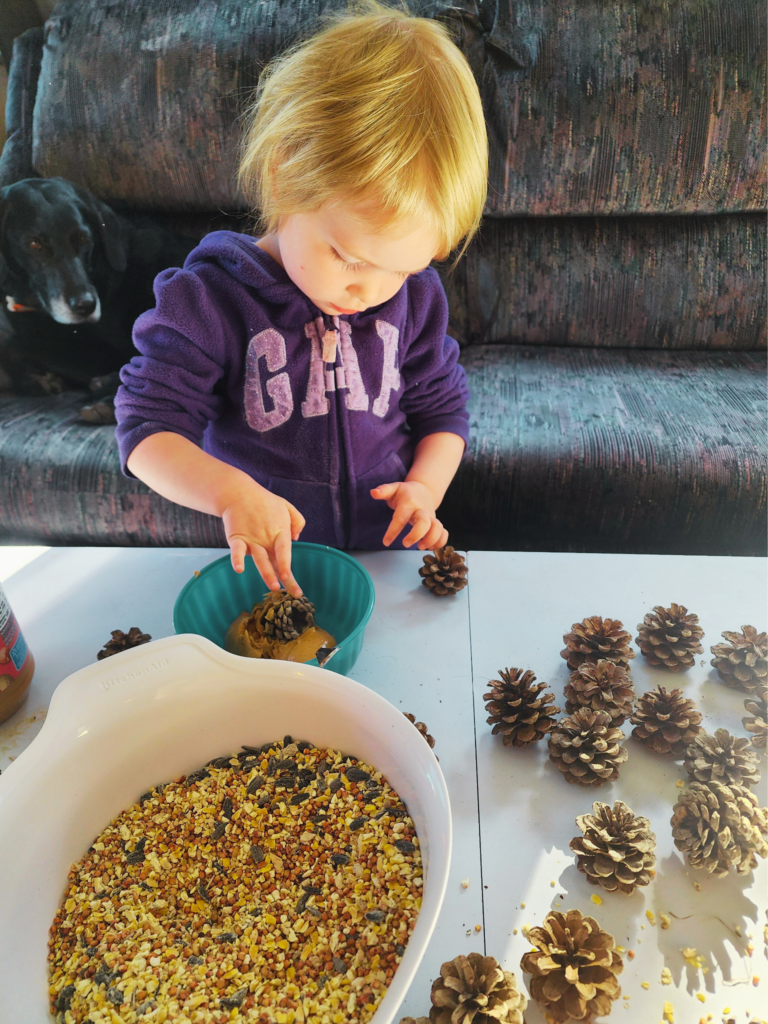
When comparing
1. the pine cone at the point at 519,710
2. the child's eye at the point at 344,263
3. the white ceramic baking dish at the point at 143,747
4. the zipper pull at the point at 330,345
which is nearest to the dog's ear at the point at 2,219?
the zipper pull at the point at 330,345

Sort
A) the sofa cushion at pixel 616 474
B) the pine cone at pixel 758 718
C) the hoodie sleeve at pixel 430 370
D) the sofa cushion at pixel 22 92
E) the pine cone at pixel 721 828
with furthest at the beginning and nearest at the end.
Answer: the sofa cushion at pixel 22 92 → the sofa cushion at pixel 616 474 → the hoodie sleeve at pixel 430 370 → the pine cone at pixel 758 718 → the pine cone at pixel 721 828

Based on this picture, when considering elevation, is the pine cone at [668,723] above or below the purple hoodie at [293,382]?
below

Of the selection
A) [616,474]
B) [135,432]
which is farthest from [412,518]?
[616,474]

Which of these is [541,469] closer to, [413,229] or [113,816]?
[413,229]

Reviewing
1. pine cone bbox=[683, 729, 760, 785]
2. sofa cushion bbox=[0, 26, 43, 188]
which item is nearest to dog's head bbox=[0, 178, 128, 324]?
sofa cushion bbox=[0, 26, 43, 188]

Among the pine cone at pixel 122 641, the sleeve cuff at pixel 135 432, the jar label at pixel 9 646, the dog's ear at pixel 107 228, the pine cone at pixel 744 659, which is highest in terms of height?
the dog's ear at pixel 107 228

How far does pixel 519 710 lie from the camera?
2.12 ft

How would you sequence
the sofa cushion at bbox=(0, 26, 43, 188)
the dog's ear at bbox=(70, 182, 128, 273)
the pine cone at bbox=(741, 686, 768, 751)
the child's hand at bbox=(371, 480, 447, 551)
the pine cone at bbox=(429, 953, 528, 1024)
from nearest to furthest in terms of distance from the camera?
the pine cone at bbox=(429, 953, 528, 1024), the pine cone at bbox=(741, 686, 768, 751), the child's hand at bbox=(371, 480, 447, 551), the dog's ear at bbox=(70, 182, 128, 273), the sofa cushion at bbox=(0, 26, 43, 188)

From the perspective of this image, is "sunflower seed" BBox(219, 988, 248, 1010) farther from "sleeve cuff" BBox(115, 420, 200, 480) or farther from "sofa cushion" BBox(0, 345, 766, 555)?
"sofa cushion" BBox(0, 345, 766, 555)

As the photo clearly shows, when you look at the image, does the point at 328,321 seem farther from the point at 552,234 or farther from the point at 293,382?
the point at 552,234

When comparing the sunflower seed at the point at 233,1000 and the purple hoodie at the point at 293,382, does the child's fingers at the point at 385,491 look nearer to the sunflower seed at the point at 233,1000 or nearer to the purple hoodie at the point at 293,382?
the purple hoodie at the point at 293,382

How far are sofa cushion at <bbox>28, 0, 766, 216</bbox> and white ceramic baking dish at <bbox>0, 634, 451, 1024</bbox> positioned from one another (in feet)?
4.72

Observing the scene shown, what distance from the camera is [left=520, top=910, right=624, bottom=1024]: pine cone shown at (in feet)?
1.44

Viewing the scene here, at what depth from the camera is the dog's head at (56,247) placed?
1.41 metres
